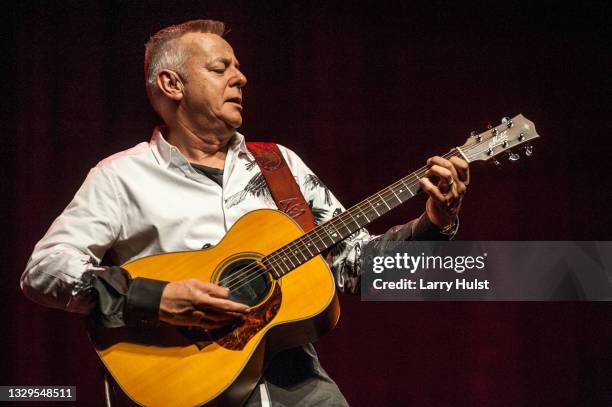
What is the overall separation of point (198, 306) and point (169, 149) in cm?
71

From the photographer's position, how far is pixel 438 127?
3.62 m

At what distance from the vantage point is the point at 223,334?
214cm

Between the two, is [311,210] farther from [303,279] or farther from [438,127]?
[438,127]

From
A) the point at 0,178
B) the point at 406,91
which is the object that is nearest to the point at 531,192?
the point at 406,91

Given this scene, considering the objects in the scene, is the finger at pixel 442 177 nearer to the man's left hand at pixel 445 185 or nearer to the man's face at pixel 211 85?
the man's left hand at pixel 445 185

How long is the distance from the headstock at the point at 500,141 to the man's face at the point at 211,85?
0.84 metres

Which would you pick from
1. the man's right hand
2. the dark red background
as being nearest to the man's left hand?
the man's right hand

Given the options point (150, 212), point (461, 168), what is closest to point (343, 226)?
point (461, 168)

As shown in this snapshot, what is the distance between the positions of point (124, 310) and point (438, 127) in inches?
79.8

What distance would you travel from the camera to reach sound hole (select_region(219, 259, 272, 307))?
2.19 m

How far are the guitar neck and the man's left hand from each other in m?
0.07

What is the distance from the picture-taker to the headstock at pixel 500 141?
2320 mm

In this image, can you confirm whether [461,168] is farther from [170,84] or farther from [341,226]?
[170,84]

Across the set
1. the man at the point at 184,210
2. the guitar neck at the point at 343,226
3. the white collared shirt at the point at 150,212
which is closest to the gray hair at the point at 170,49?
the man at the point at 184,210
